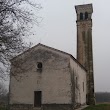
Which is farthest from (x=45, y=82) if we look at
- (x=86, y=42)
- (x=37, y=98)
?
(x=86, y=42)

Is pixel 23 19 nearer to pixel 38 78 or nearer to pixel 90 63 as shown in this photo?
pixel 38 78

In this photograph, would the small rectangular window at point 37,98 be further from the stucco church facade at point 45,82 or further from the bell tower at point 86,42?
the bell tower at point 86,42

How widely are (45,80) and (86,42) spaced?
45.8 feet

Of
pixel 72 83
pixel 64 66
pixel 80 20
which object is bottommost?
pixel 72 83

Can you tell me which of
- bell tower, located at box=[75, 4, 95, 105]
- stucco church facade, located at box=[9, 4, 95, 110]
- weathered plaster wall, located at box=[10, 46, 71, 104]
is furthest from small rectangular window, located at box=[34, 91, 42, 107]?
bell tower, located at box=[75, 4, 95, 105]

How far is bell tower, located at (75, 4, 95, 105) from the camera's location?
35875mm

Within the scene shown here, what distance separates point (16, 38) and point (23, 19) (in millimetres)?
1042

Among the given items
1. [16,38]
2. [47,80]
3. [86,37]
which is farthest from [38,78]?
[86,37]

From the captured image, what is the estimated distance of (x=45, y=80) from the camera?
24.9 m

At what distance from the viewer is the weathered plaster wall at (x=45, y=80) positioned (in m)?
24.3

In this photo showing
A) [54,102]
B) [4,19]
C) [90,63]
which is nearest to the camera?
[4,19]

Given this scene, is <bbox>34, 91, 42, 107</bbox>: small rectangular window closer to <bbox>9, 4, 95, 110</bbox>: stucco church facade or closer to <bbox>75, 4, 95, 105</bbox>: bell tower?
<bbox>9, 4, 95, 110</bbox>: stucco church facade

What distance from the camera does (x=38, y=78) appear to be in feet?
82.3

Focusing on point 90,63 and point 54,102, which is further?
point 90,63
